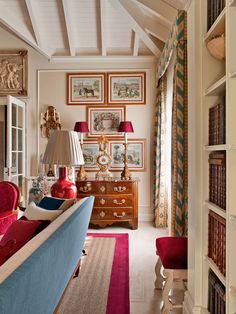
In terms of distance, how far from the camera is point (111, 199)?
5.02 m

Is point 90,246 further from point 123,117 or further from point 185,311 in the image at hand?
point 123,117

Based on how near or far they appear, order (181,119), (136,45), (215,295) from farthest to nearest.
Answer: (136,45)
(181,119)
(215,295)

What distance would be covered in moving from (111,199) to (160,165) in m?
0.92

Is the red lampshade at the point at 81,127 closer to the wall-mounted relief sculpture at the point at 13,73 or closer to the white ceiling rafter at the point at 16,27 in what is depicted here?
the wall-mounted relief sculpture at the point at 13,73

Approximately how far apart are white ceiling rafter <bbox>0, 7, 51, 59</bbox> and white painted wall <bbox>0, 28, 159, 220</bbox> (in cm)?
33

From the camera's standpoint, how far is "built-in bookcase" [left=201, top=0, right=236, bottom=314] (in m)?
1.66

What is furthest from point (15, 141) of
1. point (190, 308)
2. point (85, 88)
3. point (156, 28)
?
point (190, 308)

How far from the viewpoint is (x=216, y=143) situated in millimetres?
1972

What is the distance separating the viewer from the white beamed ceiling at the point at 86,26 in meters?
4.62

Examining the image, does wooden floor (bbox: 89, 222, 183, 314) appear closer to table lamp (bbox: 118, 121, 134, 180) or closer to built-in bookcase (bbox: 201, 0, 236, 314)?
built-in bookcase (bbox: 201, 0, 236, 314)

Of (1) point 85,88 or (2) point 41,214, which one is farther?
(1) point 85,88

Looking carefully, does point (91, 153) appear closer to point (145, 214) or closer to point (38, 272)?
point (145, 214)

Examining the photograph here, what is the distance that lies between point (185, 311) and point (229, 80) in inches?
64.0

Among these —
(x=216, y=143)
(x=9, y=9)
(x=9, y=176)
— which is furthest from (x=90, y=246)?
(x=9, y=9)
